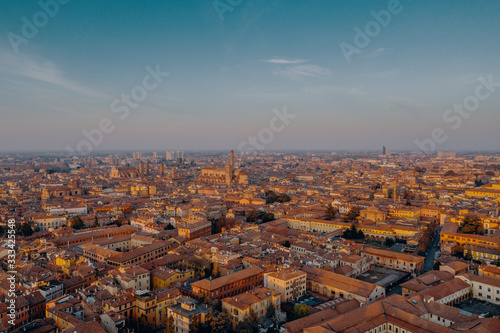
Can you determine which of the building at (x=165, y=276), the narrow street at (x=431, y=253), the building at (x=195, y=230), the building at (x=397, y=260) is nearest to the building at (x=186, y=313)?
the building at (x=165, y=276)

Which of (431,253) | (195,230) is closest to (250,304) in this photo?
(195,230)

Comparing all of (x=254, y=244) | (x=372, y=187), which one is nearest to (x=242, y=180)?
(x=372, y=187)

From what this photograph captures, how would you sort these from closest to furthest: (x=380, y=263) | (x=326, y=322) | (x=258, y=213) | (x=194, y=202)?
(x=326, y=322)
(x=380, y=263)
(x=258, y=213)
(x=194, y=202)

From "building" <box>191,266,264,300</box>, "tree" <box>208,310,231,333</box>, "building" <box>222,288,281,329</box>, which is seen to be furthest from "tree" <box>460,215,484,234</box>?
"tree" <box>208,310,231,333</box>

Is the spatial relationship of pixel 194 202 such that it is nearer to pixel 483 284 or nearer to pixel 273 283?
pixel 273 283

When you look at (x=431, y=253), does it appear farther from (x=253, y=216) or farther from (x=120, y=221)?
(x=120, y=221)

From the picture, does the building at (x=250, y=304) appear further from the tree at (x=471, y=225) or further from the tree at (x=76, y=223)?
the tree at (x=76, y=223)
